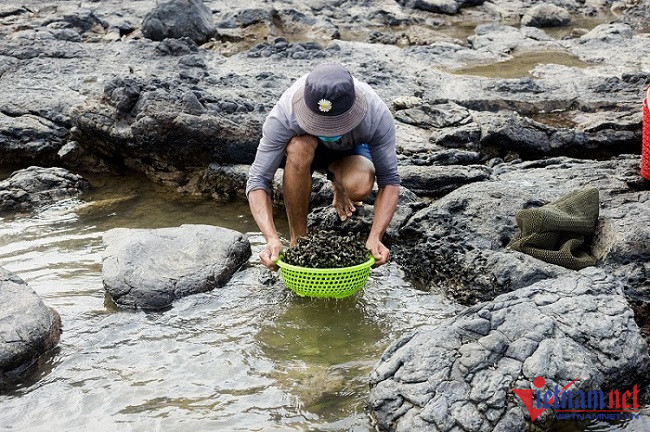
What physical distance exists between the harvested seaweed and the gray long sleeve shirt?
1.47ft

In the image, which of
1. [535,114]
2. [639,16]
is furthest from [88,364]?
[639,16]

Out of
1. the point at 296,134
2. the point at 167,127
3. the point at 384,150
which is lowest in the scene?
the point at 167,127

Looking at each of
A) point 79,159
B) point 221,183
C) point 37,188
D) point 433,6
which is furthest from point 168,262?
point 433,6

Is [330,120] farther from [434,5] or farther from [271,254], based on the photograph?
[434,5]

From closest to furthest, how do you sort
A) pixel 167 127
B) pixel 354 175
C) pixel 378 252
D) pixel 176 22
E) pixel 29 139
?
pixel 378 252 < pixel 354 175 < pixel 167 127 < pixel 29 139 < pixel 176 22

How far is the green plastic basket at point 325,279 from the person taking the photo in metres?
4.05

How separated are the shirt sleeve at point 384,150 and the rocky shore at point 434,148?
2.06ft

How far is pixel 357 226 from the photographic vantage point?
17.2ft

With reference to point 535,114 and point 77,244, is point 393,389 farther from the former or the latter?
point 535,114

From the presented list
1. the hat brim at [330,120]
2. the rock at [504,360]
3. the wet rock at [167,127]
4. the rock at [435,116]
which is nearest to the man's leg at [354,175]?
the hat brim at [330,120]

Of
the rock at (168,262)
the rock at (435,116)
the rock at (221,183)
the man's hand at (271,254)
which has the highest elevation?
the man's hand at (271,254)

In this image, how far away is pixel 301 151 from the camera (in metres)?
4.48

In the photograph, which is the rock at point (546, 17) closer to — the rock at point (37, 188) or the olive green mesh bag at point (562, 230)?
the rock at point (37, 188)

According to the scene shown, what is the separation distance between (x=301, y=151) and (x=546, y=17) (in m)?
10.7
